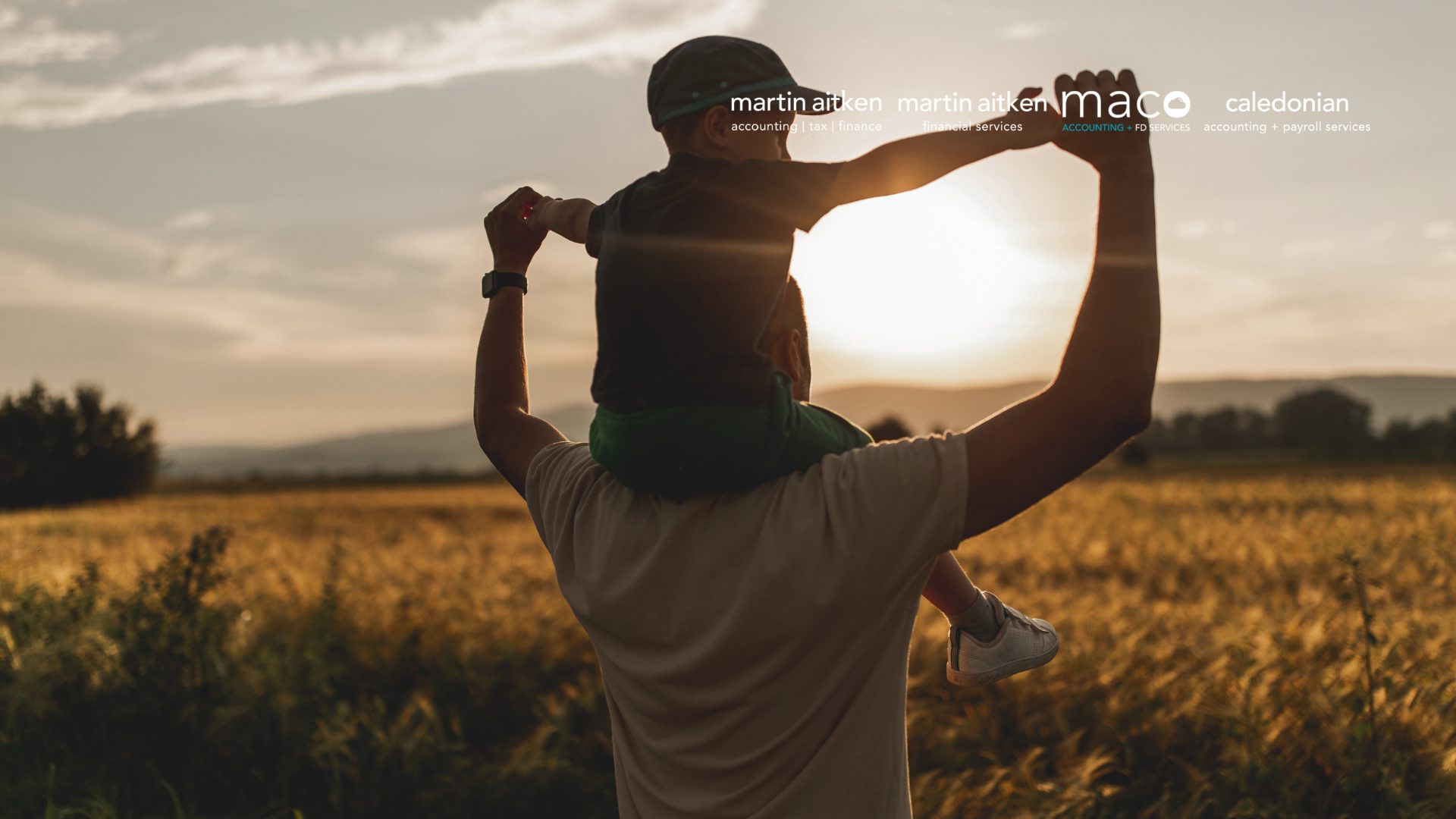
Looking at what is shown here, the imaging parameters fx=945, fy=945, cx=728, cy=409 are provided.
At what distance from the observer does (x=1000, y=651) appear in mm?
1741

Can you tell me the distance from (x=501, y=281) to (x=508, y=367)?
20 cm

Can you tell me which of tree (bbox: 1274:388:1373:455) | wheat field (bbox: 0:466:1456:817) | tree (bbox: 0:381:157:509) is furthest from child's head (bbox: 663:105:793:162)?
tree (bbox: 1274:388:1373:455)

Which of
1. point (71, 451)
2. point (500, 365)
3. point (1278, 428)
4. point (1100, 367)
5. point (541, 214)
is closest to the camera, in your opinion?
point (1100, 367)

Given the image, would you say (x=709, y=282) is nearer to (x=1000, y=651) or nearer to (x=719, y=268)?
(x=719, y=268)

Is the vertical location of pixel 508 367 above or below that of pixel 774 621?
above

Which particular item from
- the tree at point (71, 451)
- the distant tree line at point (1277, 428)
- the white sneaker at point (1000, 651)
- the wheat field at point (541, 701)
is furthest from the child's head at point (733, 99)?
the distant tree line at point (1277, 428)

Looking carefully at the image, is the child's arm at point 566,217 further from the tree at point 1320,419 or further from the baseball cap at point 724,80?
the tree at point 1320,419

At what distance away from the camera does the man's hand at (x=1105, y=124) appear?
3.96 ft

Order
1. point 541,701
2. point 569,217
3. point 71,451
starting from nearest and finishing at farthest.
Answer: point 569,217 < point 541,701 < point 71,451

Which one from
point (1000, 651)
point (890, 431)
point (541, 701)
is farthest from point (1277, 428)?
point (1000, 651)

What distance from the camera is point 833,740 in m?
1.34

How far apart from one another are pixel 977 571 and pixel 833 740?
32.2ft

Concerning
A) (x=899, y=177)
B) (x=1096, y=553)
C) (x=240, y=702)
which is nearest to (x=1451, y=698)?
(x=899, y=177)

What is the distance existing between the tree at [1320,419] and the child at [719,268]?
8386 cm
